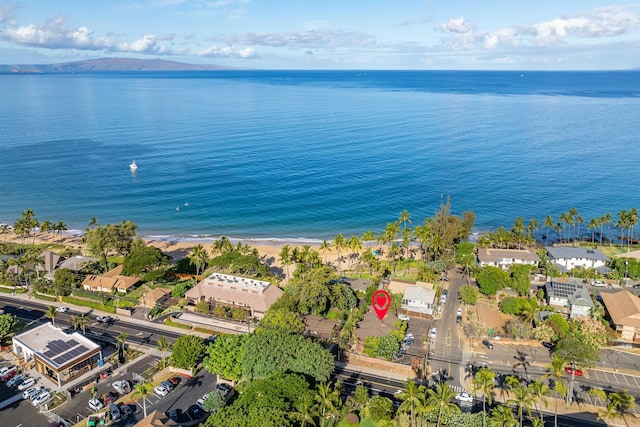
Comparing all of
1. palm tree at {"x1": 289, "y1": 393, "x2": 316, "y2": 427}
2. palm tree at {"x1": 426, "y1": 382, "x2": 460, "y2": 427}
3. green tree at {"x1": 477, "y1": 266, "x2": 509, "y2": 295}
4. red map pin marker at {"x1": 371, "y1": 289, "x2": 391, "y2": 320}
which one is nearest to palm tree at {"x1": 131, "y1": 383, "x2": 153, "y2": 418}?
palm tree at {"x1": 289, "y1": 393, "x2": 316, "y2": 427}

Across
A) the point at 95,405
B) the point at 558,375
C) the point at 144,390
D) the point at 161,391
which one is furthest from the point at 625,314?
the point at 95,405

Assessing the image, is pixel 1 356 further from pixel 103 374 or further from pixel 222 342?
pixel 222 342

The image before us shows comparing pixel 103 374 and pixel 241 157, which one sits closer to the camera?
pixel 103 374

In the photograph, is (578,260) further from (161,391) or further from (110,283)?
(110,283)

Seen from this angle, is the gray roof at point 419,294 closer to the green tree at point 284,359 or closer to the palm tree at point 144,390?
the green tree at point 284,359

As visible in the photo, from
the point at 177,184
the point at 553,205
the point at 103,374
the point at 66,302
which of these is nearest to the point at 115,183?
the point at 177,184

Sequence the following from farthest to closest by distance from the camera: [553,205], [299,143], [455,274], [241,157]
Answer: [299,143] < [241,157] < [553,205] < [455,274]

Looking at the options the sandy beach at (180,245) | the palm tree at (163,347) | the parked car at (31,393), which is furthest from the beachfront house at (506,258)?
the parked car at (31,393)
